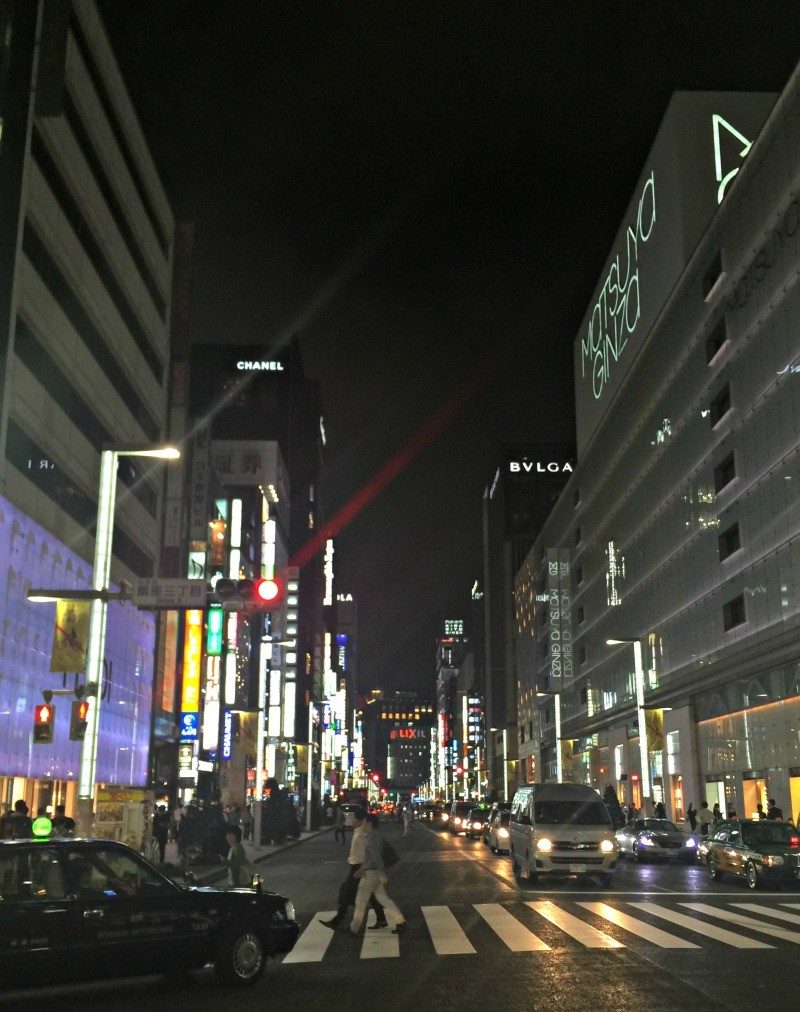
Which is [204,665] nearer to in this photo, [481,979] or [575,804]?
[575,804]

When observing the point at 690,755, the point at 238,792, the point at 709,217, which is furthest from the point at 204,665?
the point at 709,217

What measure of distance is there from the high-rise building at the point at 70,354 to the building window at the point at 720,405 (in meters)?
26.5

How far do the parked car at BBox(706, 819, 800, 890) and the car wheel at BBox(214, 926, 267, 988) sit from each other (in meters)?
14.6

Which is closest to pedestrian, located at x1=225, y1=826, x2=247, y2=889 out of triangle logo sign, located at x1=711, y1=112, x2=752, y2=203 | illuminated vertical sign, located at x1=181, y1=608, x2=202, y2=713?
illuminated vertical sign, located at x1=181, y1=608, x2=202, y2=713

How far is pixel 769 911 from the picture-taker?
17.7m

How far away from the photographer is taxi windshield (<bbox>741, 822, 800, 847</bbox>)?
22719mm

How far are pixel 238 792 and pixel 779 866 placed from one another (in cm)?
5566

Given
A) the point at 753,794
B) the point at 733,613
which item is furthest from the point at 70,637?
the point at 733,613

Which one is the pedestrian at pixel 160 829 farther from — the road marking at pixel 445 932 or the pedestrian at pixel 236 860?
the pedestrian at pixel 236 860

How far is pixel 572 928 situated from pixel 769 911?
4530mm

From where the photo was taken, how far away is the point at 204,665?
59.8 meters

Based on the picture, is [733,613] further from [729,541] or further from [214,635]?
[214,635]

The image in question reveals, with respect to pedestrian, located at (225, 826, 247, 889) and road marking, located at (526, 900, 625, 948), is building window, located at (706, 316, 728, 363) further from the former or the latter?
pedestrian, located at (225, 826, 247, 889)

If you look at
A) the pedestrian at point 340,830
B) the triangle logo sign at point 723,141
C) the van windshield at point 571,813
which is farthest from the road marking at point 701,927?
the triangle logo sign at point 723,141
